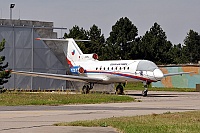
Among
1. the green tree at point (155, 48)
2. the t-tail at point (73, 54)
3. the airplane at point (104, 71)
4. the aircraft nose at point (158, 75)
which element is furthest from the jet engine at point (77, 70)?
the green tree at point (155, 48)

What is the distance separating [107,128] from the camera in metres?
16.2

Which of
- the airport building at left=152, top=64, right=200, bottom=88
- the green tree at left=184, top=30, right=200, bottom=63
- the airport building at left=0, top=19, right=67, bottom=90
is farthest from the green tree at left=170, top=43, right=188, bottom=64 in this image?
the airport building at left=0, top=19, right=67, bottom=90

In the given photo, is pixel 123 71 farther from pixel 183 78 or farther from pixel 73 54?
pixel 183 78

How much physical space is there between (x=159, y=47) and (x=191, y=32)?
2102cm

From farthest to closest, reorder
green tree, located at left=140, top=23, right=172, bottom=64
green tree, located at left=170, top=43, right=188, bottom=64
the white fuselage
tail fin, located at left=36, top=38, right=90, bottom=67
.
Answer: green tree, located at left=170, top=43, right=188, bottom=64
green tree, located at left=140, top=23, right=172, bottom=64
tail fin, located at left=36, top=38, right=90, bottom=67
the white fuselage

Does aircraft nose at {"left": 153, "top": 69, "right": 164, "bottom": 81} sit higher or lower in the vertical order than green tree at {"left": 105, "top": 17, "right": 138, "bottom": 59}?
lower

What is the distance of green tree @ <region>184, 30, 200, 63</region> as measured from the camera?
128 metres

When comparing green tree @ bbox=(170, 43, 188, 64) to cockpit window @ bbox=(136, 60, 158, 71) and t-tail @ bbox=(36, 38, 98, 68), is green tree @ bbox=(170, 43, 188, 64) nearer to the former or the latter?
t-tail @ bbox=(36, 38, 98, 68)

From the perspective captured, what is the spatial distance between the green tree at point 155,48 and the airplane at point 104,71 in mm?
56345

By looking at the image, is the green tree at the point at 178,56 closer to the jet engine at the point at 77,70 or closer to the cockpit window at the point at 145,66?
the jet engine at the point at 77,70

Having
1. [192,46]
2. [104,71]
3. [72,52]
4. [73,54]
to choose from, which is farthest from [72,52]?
[192,46]

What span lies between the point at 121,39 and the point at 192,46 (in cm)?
2664

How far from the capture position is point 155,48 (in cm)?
11238

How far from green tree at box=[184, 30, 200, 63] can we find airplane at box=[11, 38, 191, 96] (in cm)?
7709
